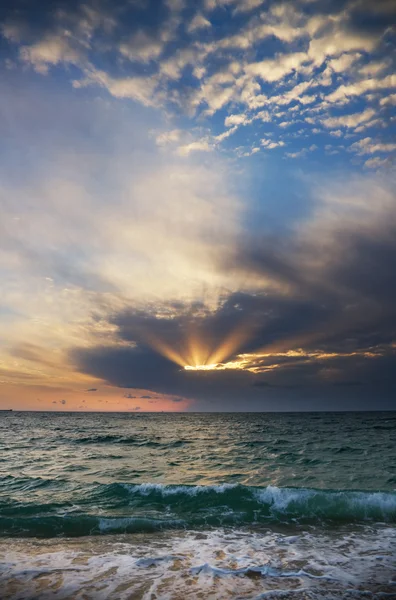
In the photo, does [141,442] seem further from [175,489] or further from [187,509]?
[187,509]

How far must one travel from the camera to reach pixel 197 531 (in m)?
12.6

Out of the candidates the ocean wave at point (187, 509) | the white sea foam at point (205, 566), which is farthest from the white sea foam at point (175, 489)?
the white sea foam at point (205, 566)

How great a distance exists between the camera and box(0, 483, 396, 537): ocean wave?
13.2 m

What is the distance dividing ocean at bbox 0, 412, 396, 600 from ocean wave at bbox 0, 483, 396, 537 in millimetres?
46

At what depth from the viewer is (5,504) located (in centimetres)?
1541

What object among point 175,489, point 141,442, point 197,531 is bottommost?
point 197,531

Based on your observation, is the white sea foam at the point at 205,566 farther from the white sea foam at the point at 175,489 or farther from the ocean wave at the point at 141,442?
the ocean wave at the point at 141,442

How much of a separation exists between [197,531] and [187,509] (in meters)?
2.76

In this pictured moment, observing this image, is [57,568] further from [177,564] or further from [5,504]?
[5,504]

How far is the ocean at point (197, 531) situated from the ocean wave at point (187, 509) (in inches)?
1.8

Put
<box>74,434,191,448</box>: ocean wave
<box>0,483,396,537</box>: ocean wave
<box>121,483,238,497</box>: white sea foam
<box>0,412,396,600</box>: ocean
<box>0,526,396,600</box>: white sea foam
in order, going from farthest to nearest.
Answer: <box>74,434,191,448</box>: ocean wave, <box>121,483,238,497</box>: white sea foam, <box>0,483,396,537</box>: ocean wave, <box>0,412,396,600</box>: ocean, <box>0,526,396,600</box>: white sea foam

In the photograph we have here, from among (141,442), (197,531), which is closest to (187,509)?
(197,531)

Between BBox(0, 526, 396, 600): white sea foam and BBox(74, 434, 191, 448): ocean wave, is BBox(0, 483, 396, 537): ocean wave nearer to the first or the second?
BBox(0, 526, 396, 600): white sea foam

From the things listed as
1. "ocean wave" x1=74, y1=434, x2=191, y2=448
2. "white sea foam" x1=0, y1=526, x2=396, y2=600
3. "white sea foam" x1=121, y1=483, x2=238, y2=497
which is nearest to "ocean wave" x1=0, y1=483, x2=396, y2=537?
"white sea foam" x1=121, y1=483, x2=238, y2=497
